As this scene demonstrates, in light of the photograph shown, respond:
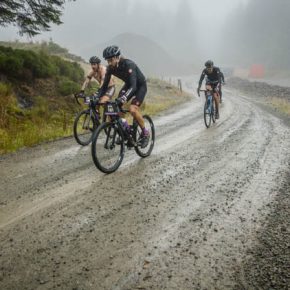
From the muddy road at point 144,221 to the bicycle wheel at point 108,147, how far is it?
0.25 m

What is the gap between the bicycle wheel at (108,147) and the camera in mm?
6172

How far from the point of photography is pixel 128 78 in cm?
710

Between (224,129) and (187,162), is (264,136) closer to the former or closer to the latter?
(224,129)

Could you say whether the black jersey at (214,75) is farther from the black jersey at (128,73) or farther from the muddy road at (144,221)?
the black jersey at (128,73)

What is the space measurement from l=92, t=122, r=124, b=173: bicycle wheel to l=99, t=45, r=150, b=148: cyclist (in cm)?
60

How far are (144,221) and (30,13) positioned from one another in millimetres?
11936

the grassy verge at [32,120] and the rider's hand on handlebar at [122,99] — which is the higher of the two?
the rider's hand on handlebar at [122,99]

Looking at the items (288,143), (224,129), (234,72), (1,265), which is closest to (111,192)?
(1,265)

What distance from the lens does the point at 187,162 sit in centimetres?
729

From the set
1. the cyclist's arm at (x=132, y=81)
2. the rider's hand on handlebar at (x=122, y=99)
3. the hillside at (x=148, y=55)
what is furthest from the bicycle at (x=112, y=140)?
the hillside at (x=148, y=55)

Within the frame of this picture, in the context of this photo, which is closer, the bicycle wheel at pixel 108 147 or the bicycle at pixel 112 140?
the bicycle wheel at pixel 108 147

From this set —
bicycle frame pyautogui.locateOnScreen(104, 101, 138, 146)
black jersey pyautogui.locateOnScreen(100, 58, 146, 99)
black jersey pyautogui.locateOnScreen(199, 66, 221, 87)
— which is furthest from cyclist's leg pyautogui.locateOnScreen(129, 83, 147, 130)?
black jersey pyautogui.locateOnScreen(199, 66, 221, 87)

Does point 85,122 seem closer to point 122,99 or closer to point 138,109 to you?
point 138,109

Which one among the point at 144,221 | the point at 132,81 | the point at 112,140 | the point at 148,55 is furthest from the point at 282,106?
the point at 148,55
